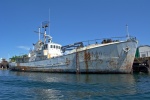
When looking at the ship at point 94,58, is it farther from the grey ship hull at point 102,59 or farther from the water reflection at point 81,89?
the water reflection at point 81,89

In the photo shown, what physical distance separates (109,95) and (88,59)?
22.1m

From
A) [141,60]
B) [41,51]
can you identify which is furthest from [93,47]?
[41,51]

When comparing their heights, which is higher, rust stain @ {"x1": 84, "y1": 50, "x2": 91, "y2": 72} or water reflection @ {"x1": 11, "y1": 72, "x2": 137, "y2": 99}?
rust stain @ {"x1": 84, "y1": 50, "x2": 91, "y2": 72}

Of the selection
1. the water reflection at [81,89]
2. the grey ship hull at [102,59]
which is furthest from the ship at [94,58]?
the water reflection at [81,89]

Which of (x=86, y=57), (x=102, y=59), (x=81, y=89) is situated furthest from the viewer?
(x=86, y=57)

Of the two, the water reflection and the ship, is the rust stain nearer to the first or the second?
the ship

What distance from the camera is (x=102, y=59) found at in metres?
37.1

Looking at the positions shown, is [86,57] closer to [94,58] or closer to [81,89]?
[94,58]

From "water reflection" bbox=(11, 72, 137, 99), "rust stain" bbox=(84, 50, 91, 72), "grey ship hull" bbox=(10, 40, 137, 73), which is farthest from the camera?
"rust stain" bbox=(84, 50, 91, 72)

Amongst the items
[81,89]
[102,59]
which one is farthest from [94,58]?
[81,89]

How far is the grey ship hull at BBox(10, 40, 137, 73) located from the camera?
35806 mm

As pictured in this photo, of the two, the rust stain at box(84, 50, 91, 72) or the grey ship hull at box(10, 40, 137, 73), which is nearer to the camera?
the grey ship hull at box(10, 40, 137, 73)

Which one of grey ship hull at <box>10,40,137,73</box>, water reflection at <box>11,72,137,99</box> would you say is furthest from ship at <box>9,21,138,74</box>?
water reflection at <box>11,72,137,99</box>

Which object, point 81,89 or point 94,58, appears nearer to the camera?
point 81,89
